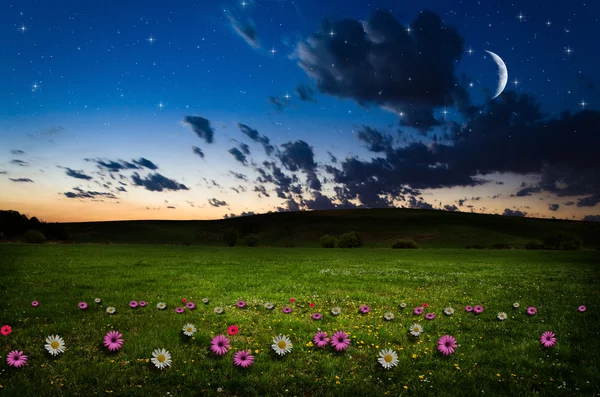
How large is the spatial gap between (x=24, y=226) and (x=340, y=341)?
92355 millimetres

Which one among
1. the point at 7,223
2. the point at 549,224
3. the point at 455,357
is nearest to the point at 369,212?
the point at 549,224

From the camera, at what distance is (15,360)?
21.0 ft

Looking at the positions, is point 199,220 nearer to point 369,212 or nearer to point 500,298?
point 369,212

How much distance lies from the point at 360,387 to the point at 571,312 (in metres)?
9.04

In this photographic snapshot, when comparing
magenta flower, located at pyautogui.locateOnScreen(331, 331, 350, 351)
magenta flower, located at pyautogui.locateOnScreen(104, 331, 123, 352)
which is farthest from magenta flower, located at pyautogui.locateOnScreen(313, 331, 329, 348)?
magenta flower, located at pyautogui.locateOnScreen(104, 331, 123, 352)

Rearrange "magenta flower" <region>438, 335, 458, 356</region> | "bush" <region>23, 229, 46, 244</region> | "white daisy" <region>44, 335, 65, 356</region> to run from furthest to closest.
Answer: "bush" <region>23, 229, 46, 244</region> → "magenta flower" <region>438, 335, 458, 356</region> → "white daisy" <region>44, 335, 65, 356</region>

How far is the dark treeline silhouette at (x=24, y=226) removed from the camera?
7569 cm

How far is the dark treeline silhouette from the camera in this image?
75.7m

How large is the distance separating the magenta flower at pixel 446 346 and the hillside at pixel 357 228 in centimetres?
8943

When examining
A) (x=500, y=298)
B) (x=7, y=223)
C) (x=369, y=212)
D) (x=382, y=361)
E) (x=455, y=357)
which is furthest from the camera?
(x=369, y=212)

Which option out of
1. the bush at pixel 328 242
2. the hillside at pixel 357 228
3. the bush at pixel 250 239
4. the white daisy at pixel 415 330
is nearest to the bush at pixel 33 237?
the bush at pixel 250 239

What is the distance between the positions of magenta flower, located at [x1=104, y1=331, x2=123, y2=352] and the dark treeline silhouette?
3179 inches

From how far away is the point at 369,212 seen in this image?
152375 mm

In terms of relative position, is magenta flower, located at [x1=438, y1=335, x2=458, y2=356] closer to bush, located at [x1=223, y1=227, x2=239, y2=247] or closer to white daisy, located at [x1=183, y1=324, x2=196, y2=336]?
white daisy, located at [x1=183, y1=324, x2=196, y2=336]
